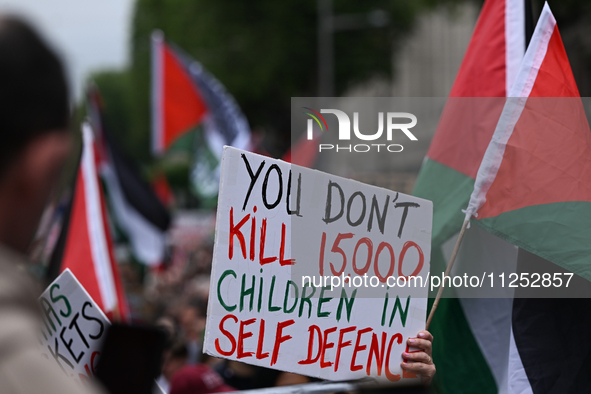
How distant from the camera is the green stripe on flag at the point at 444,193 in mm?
2744

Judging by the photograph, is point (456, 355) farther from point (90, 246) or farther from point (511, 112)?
point (90, 246)

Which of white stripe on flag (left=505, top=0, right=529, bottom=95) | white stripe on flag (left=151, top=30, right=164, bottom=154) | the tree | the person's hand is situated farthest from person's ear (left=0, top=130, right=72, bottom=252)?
the tree

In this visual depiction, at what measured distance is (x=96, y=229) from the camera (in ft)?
13.0

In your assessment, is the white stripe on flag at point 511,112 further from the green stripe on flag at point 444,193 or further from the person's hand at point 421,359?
the person's hand at point 421,359

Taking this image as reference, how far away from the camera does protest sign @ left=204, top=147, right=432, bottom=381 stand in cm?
205

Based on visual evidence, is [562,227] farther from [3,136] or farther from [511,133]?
[3,136]

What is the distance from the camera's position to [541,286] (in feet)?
8.43

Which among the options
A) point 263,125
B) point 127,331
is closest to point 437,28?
point 263,125

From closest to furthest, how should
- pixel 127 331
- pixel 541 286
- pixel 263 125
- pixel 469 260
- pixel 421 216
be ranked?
pixel 127 331
pixel 421 216
pixel 541 286
pixel 469 260
pixel 263 125

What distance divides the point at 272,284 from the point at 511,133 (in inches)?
47.6

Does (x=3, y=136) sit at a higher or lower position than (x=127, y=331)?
higher

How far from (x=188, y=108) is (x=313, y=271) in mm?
7956

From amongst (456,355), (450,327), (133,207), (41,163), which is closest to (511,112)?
(450,327)

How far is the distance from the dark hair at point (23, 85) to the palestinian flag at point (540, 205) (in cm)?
200
